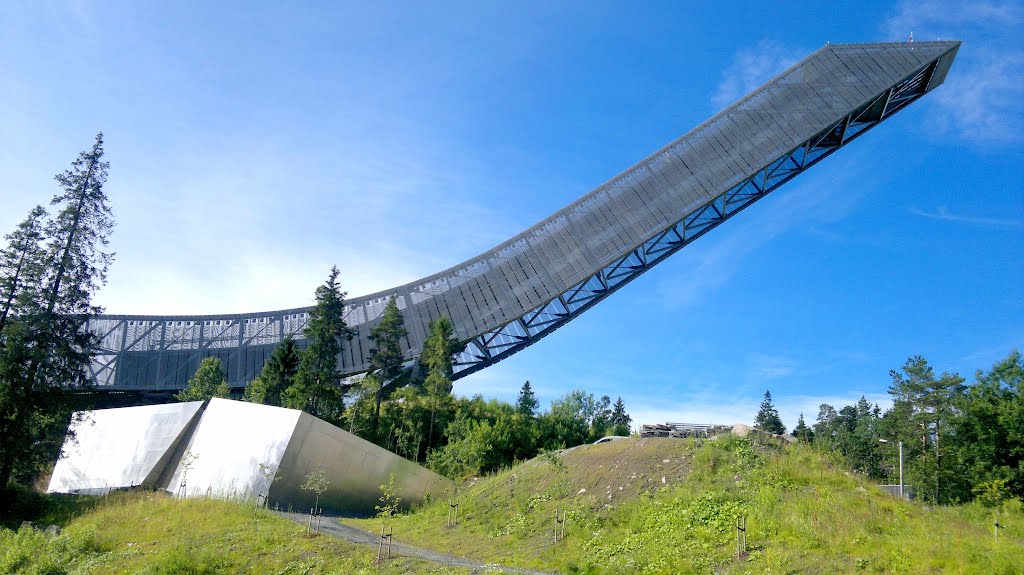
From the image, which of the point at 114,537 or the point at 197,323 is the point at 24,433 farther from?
the point at 197,323

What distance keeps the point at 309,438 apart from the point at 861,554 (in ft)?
57.0

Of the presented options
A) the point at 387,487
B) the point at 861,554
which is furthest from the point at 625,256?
the point at 861,554

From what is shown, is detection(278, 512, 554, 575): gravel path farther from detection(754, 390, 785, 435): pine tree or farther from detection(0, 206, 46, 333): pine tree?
detection(754, 390, 785, 435): pine tree

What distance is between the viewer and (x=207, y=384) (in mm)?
45562

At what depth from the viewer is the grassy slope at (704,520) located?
1384cm

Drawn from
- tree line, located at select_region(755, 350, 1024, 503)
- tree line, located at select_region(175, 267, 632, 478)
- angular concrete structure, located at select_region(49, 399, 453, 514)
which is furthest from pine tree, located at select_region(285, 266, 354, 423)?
tree line, located at select_region(755, 350, 1024, 503)

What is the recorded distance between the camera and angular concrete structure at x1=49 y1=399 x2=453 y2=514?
2406 centimetres

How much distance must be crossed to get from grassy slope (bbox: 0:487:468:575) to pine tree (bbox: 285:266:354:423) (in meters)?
15.2

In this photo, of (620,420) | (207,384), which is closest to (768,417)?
(620,420)

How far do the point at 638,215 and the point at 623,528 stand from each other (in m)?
31.1

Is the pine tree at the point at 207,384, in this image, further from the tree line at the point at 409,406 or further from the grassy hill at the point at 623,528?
the grassy hill at the point at 623,528

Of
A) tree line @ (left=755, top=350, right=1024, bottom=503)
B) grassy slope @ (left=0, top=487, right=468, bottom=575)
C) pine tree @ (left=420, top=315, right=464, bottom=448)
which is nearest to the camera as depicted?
grassy slope @ (left=0, top=487, right=468, bottom=575)

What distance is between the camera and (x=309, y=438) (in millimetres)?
24406

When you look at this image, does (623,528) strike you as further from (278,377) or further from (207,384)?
(207,384)
